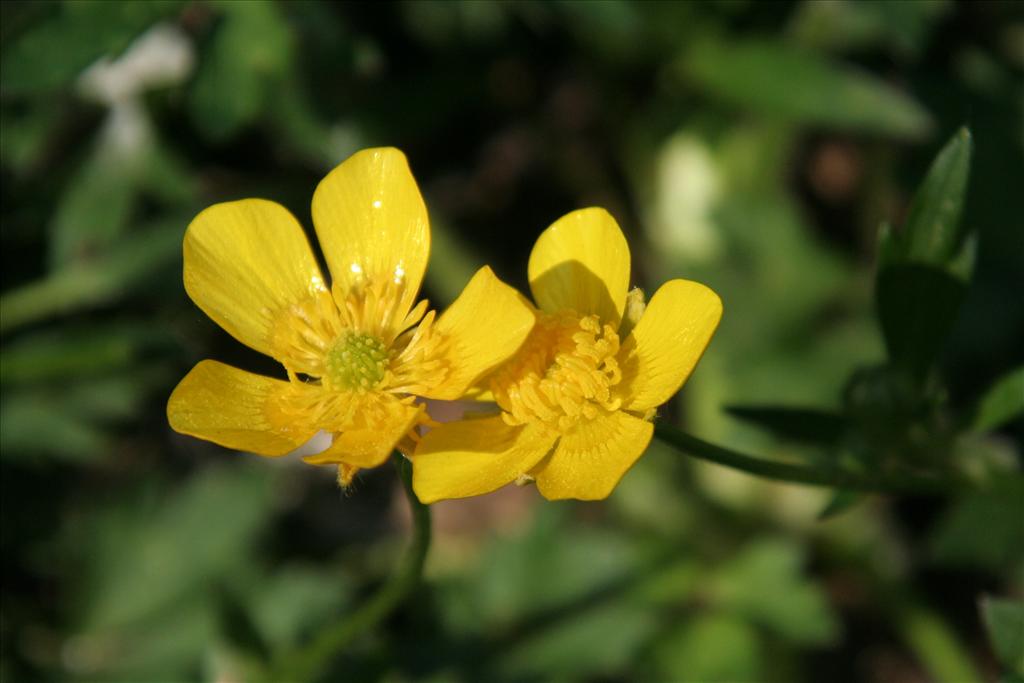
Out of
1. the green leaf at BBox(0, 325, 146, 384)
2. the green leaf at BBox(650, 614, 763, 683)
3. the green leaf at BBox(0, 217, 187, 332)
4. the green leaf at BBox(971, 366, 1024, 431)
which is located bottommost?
the green leaf at BBox(650, 614, 763, 683)

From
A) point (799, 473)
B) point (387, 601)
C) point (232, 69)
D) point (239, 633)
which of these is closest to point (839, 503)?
point (799, 473)

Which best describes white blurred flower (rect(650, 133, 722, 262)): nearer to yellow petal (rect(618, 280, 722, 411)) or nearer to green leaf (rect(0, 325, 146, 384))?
green leaf (rect(0, 325, 146, 384))

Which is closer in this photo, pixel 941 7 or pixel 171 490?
pixel 941 7

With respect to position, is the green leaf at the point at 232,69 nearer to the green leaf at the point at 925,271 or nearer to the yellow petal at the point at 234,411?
the yellow petal at the point at 234,411

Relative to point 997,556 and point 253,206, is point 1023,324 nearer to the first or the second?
point 997,556

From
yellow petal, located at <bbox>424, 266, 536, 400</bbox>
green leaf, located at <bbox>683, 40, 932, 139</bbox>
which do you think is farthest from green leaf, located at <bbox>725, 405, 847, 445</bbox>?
green leaf, located at <bbox>683, 40, 932, 139</bbox>

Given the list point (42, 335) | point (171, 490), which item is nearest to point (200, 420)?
point (42, 335)

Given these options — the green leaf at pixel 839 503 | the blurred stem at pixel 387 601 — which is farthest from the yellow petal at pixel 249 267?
the green leaf at pixel 839 503
